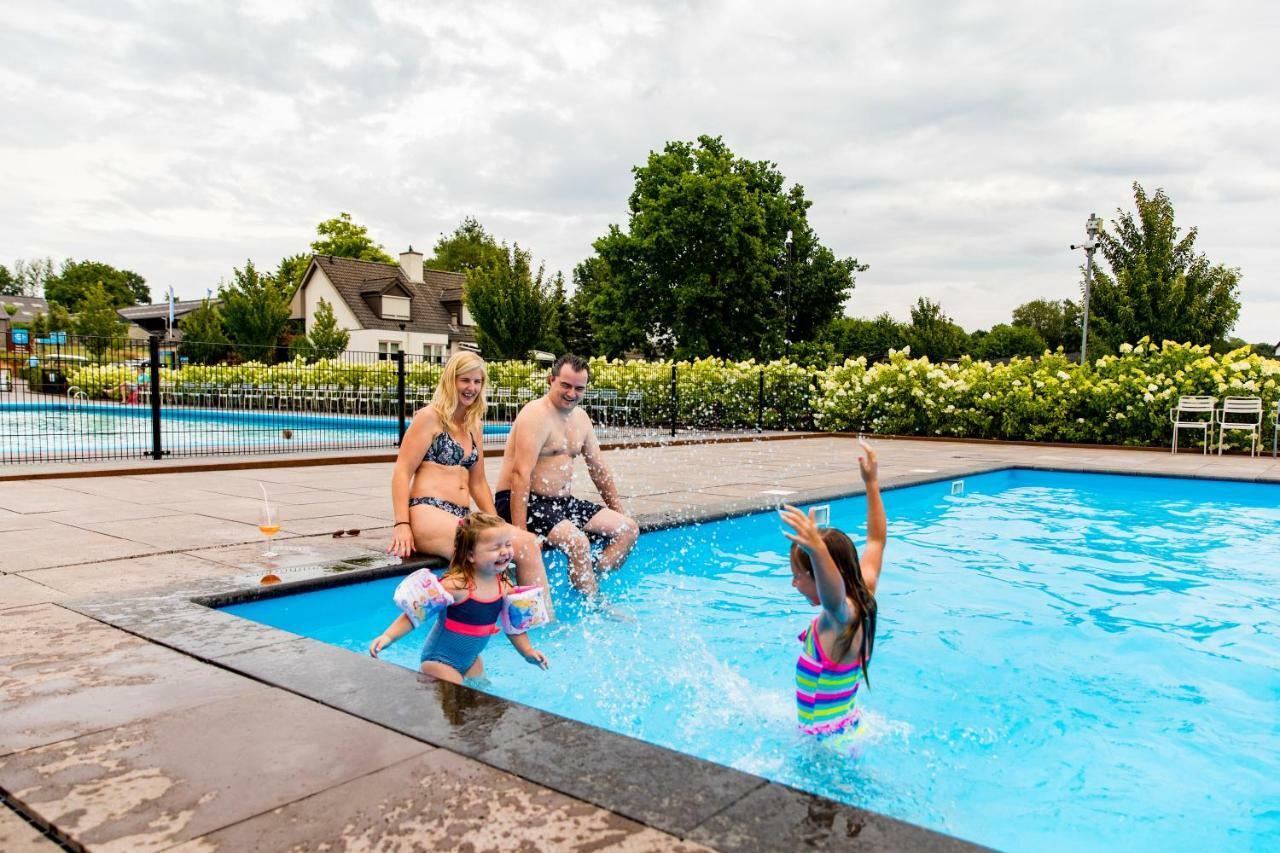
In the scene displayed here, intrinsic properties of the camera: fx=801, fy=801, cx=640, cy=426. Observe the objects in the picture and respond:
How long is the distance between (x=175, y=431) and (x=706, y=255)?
26.7m

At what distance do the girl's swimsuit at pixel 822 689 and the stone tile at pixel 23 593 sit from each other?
3.53m

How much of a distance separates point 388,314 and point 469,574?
44.3 metres

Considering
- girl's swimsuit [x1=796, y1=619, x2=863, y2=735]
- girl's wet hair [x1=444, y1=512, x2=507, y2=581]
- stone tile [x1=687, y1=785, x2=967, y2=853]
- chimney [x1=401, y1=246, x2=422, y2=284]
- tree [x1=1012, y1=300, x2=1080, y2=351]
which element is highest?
tree [x1=1012, y1=300, x2=1080, y2=351]

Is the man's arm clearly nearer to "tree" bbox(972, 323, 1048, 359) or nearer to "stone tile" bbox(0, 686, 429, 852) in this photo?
"stone tile" bbox(0, 686, 429, 852)

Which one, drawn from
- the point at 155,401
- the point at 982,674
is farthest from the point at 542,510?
the point at 155,401

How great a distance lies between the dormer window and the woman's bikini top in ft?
139

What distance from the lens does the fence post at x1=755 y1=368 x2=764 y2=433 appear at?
63.4 ft

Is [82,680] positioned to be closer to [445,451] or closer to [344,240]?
[445,451]

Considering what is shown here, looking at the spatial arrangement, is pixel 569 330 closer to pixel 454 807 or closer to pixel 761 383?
pixel 761 383

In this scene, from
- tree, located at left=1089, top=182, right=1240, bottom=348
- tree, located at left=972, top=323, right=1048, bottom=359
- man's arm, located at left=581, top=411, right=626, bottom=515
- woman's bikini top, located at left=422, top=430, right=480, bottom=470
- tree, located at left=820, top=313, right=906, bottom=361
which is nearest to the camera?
woman's bikini top, located at left=422, top=430, right=480, bottom=470

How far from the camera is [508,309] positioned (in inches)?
1141

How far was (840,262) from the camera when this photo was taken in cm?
4206

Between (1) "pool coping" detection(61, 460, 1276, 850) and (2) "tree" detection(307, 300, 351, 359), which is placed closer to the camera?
(1) "pool coping" detection(61, 460, 1276, 850)

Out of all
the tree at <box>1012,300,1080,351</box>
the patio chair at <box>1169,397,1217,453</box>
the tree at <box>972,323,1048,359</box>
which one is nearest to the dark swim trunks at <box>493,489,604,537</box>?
the patio chair at <box>1169,397,1217,453</box>
